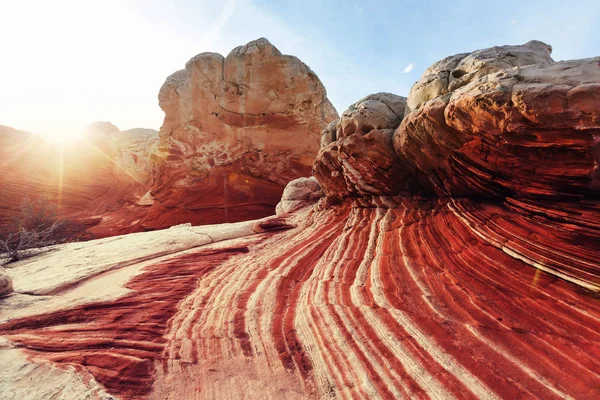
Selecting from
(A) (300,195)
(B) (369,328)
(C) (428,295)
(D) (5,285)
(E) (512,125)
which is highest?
(E) (512,125)

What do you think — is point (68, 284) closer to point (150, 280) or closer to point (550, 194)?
point (150, 280)

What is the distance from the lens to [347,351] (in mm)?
2904

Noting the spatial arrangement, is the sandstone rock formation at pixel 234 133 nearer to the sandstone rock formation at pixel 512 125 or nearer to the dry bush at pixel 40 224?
the dry bush at pixel 40 224

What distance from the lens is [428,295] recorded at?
3.54 meters

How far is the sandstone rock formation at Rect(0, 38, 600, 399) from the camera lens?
8.33ft

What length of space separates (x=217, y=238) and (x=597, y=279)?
769cm

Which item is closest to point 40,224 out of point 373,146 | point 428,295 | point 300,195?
point 300,195

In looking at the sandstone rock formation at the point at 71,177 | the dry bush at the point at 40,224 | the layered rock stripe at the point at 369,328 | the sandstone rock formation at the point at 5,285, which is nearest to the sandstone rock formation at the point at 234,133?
the dry bush at the point at 40,224

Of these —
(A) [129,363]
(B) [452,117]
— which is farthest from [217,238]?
(B) [452,117]

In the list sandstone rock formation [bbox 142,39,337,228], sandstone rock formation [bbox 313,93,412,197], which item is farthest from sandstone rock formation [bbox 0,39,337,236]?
sandstone rock formation [bbox 313,93,412,197]

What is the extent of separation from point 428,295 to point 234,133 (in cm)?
1639

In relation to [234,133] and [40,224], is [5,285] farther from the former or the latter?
[40,224]

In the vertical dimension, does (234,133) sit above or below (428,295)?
above

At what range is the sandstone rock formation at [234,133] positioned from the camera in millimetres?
16500
